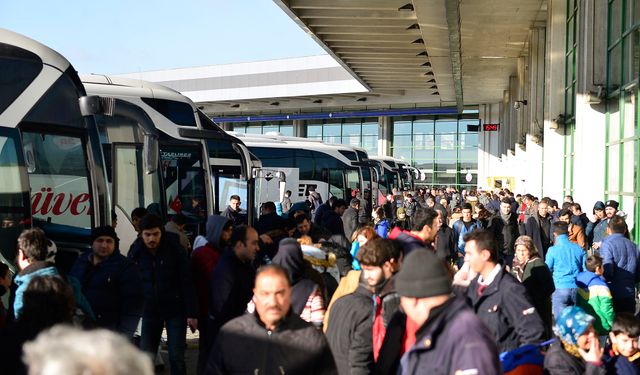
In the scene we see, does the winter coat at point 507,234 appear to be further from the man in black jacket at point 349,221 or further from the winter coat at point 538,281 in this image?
the winter coat at point 538,281

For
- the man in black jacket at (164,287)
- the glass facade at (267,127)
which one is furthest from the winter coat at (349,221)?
the glass facade at (267,127)

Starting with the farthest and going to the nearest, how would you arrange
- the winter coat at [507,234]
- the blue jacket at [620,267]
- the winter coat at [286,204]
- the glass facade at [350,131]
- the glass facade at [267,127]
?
the glass facade at [267,127] < the glass facade at [350,131] < the winter coat at [286,204] < the winter coat at [507,234] < the blue jacket at [620,267]

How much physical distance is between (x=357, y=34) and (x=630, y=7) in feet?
49.2

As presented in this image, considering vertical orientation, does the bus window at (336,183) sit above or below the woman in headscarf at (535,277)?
above

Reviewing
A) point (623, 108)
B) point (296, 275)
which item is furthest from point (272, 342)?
point (623, 108)

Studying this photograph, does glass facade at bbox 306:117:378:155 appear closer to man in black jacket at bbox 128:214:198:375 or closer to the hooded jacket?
the hooded jacket

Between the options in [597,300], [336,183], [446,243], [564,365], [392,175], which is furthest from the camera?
[392,175]

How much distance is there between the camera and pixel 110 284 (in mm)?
6520

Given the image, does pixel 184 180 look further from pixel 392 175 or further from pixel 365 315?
pixel 392 175

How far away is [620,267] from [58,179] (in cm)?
634

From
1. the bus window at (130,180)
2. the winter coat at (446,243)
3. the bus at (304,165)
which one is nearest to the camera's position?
the winter coat at (446,243)

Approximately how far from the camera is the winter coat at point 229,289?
237 inches

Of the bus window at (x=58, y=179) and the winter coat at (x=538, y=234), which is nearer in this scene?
the bus window at (x=58, y=179)

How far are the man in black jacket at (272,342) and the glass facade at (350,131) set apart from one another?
59.6 meters
